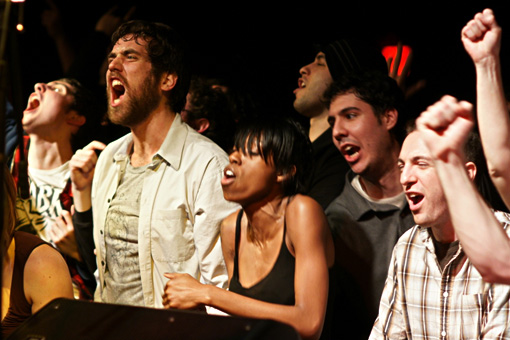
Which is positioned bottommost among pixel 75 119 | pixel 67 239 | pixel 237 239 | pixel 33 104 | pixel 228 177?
pixel 67 239

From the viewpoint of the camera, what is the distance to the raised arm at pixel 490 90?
1833 millimetres

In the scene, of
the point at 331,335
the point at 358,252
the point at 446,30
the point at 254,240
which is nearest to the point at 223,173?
the point at 254,240

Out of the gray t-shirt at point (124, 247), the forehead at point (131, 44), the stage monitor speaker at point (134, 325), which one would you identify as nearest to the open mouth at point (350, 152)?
the gray t-shirt at point (124, 247)

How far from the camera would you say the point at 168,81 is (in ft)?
9.88

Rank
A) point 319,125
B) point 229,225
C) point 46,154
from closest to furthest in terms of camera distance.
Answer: point 229,225 → point 319,125 → point 46,154

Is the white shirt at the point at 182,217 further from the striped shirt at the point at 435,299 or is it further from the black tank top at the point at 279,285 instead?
the striped shirt at the point at 435,299

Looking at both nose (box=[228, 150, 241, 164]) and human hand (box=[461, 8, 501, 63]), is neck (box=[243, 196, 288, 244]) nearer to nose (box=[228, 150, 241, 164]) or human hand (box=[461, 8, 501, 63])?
nose (box=[228, 150, 241, 164])

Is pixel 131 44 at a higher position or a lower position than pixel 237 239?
higher

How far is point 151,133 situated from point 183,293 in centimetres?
90

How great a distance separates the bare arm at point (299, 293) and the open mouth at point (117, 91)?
942mm

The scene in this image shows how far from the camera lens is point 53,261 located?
2.28 meters

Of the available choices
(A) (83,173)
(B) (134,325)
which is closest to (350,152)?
(A) (83,173)

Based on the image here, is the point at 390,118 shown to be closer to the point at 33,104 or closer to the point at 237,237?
the point at 237,237

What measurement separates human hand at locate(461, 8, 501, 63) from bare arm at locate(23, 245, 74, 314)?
1490 millimetres
